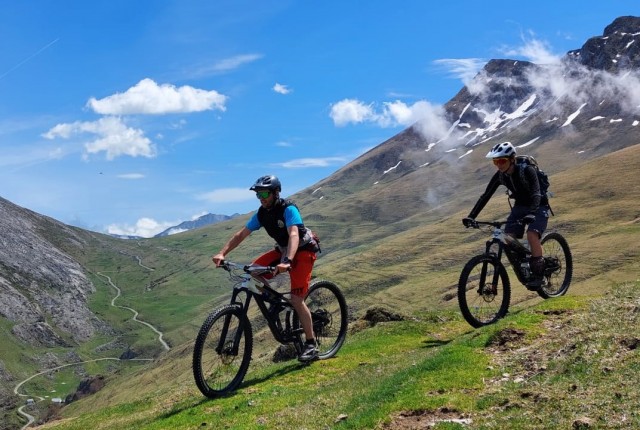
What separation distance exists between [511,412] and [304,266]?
7.62 m

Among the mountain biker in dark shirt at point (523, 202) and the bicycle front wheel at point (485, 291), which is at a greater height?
the mountain biker in dark shirt at point (523, 202)

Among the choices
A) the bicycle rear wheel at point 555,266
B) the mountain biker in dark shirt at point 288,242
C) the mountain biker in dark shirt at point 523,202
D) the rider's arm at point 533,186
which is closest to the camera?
the mountain biker in dark shirt at point 288,242

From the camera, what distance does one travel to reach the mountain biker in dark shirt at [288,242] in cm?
1478

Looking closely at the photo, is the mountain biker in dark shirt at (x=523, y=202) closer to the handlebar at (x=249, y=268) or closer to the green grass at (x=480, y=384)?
the green grass at (x=480, y=384)

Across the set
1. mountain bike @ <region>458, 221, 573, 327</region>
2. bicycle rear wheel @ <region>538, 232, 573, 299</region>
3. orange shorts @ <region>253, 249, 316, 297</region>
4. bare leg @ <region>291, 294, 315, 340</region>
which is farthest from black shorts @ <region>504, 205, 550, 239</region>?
bare leg @ <region>291, 294, 315, 340</region>

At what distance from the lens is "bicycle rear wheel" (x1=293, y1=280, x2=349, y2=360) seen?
56.4 ft

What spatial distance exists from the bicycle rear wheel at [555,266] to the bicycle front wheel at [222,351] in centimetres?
1001

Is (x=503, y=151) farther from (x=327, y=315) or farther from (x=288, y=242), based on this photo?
(x=327, y=315)

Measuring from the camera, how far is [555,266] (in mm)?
18875

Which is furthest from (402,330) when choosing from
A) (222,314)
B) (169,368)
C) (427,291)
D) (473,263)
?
(169,368)

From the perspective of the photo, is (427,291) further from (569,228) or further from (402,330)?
(402,330)

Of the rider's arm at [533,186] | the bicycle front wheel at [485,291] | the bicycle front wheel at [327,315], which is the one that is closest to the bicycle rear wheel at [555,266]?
the bicycle front wheel at [485,291]

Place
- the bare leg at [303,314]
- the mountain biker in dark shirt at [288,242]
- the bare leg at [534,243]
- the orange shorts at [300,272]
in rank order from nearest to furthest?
the mountain biker in dark shirt at [288,242] < the orange shorts at [300,272] < the bare leg at [303,314] < the bare leg at [534,243]

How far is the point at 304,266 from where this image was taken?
51.1ft
